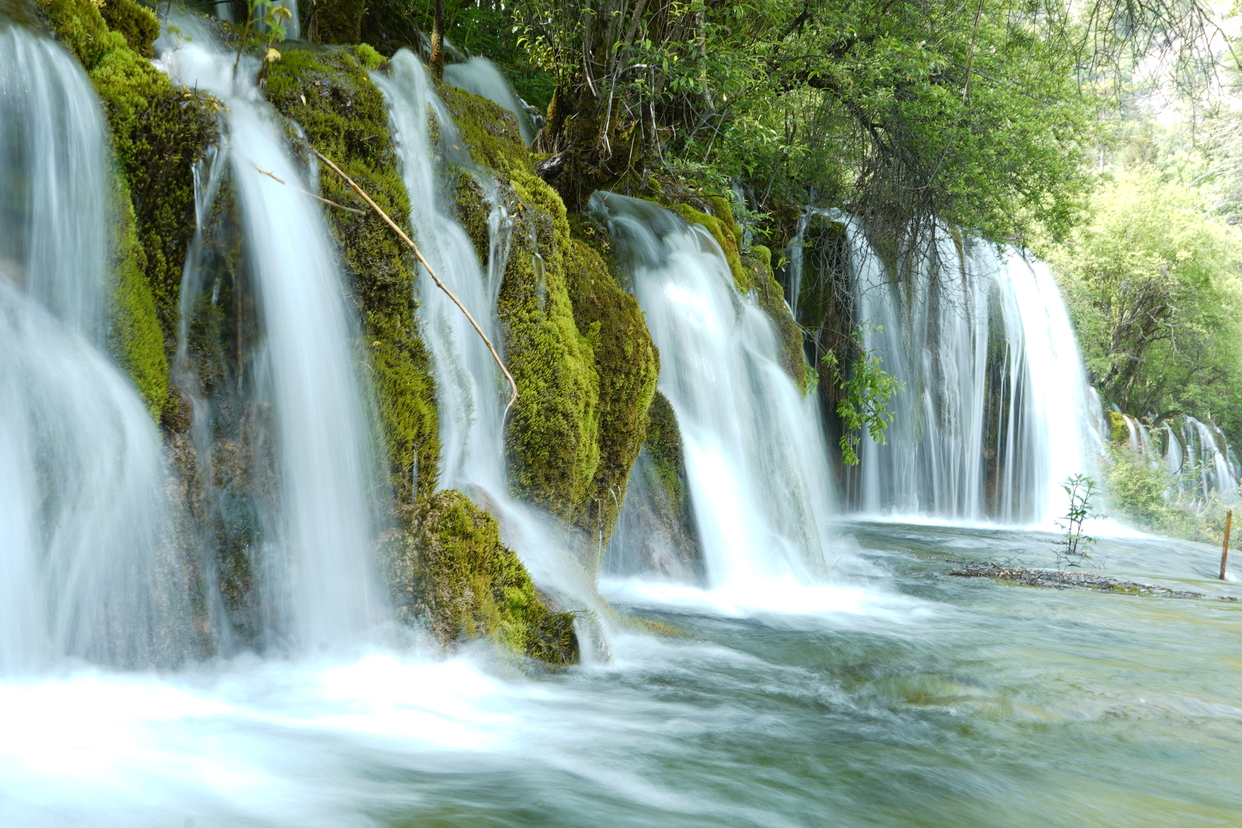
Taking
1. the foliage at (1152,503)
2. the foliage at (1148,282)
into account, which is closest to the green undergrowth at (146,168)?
the foliage at (1152,503)

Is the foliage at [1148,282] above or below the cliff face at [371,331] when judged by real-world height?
above

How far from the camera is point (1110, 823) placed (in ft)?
10.4

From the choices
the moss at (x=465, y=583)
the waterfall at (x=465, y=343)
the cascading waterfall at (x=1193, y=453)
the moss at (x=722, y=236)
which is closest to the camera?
the moss at (x=465, y=583)

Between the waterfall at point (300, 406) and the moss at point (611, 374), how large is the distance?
196 centimetres

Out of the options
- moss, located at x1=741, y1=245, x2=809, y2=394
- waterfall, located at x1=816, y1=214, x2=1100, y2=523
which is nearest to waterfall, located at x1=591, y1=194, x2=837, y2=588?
moss, located at x1=741, y1=245, x2=809, y2=394

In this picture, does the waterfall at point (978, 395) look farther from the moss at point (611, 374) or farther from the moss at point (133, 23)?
the moss at point (133, 23)

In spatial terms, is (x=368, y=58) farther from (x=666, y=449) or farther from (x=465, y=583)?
(x=666, y=449)

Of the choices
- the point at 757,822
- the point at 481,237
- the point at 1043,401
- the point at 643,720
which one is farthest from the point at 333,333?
the point at 1043,401

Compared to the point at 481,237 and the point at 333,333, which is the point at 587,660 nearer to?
the point at 333,333

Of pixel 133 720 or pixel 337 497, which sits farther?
pixel 337 497

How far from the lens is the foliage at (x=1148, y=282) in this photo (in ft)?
84.0

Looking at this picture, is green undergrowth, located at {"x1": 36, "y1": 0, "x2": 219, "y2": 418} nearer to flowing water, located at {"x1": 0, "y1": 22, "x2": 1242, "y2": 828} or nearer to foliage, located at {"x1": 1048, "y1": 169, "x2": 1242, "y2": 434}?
flowing water, located at {"x1": 0, "y1": 22, "x2": 1242, "y2": 828}

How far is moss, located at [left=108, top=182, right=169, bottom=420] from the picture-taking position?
3695mm

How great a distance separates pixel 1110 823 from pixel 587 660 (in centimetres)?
228
